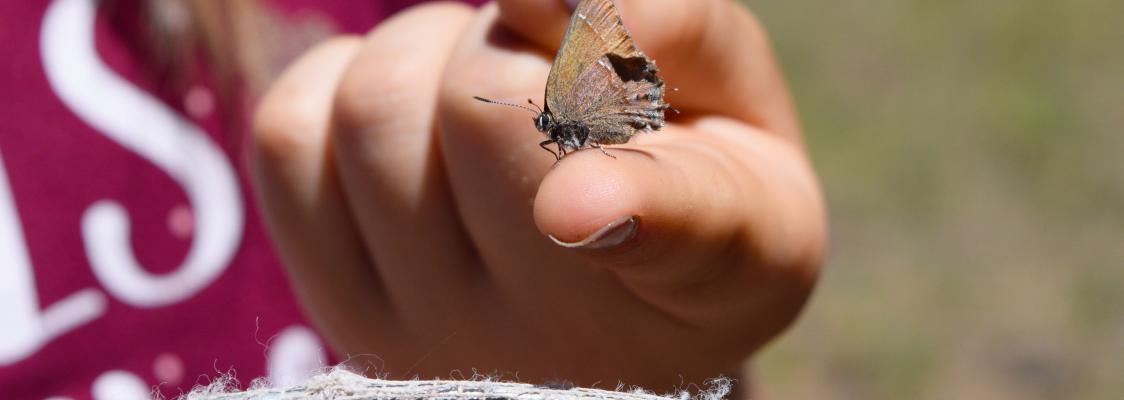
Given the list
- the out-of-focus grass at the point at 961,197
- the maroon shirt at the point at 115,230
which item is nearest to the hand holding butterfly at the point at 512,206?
the maroon shirt at the point at 115,230

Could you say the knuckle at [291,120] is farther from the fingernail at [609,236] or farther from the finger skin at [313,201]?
the fingernail at [609,236]

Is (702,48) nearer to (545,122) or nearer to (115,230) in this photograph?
(545,122)

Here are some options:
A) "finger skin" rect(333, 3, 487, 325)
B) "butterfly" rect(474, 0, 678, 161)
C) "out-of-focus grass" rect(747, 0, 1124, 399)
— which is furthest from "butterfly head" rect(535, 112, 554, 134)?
"out-of-focus grass" rect(747, 0, 1124, 399)

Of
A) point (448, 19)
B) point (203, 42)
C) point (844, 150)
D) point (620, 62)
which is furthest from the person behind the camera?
point (844, 150)

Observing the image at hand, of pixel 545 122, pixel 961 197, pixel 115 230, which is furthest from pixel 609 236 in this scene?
pixel 961 197

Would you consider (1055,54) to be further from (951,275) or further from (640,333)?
(640,333)

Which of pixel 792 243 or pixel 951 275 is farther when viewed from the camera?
pixel 951 275

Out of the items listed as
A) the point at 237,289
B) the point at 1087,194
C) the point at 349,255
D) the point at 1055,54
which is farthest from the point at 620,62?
the point at 1055,54
